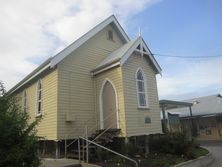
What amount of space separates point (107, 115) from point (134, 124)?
5.75 feet

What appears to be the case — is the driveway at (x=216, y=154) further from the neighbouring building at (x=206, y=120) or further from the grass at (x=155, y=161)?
the neighbouring building at (x=206, y=120)

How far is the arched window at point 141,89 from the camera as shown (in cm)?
1489

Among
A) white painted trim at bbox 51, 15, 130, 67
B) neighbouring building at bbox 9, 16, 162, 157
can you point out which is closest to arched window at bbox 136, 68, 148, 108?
neighbouring building at bbox 9, 16, 162, 157

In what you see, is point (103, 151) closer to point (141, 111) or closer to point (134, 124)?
point (134, 124)

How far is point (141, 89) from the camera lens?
15.2 m

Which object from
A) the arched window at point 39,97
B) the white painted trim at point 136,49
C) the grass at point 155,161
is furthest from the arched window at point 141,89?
the arched window at point 39,97

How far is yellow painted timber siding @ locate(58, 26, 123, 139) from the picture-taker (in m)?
13.9

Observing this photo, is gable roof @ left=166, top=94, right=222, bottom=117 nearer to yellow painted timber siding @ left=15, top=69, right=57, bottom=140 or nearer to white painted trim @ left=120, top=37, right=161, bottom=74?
white painted trim @ left=120, top=37, right=161, bottom=74

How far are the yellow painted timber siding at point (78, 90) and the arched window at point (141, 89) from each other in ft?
8.82

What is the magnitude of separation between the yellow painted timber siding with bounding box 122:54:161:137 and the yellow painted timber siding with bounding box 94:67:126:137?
203 mm

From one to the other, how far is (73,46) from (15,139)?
9335 mm

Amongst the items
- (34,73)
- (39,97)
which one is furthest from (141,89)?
(34,73)

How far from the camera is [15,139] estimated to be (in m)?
6.45

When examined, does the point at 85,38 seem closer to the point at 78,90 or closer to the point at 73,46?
the point at 73,46
